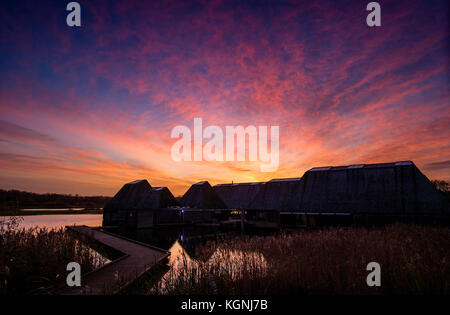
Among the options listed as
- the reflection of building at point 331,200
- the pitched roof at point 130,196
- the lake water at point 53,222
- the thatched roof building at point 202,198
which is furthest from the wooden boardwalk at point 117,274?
the thatched roof building at point 202,198

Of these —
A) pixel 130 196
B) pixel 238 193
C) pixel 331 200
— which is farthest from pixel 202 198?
pixel 331 200

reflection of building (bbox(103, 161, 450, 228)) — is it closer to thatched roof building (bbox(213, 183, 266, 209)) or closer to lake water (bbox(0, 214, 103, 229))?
lake water (bbox(0, 214, 103, 229))

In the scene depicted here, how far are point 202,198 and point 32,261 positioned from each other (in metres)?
28.8

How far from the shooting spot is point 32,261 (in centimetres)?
721

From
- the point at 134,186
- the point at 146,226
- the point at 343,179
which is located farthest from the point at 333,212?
the point at 134,186

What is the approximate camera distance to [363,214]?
21797 mm

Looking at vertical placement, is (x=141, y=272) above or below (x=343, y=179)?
below

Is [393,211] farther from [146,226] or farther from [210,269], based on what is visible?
[146,226]

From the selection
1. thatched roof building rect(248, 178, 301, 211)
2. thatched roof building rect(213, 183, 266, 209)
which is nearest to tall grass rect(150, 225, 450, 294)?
thatched roof building rect(248, 178, 301, 211)

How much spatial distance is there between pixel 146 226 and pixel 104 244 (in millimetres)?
14684

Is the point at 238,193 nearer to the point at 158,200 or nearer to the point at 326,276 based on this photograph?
the point at 158,200

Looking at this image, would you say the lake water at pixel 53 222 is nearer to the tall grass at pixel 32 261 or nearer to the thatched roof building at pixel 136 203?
the thatched roof building at pixel 136 203
